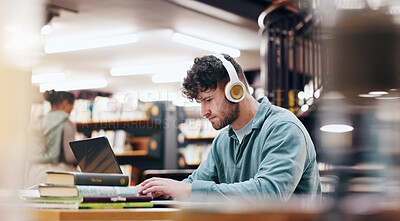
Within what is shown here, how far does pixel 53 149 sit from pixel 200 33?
3241mm

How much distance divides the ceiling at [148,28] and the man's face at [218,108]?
2982 mm

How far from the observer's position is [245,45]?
6.54 meters

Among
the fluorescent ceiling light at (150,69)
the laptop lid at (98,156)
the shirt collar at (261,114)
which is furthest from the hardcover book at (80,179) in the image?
the fluorescent ceiling light at (150,69)

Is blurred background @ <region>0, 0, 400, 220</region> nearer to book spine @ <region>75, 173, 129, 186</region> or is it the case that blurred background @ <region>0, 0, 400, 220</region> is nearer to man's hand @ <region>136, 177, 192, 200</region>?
book spine @ <region>75, 173, 129, 186</region>

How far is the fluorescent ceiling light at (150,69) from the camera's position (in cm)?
751

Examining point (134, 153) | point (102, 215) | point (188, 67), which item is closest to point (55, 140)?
point (188, 67)

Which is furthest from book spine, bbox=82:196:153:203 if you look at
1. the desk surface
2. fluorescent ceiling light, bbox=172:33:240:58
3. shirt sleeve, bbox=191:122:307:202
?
fluorescent ceiling light, bbox=172:33:240:58

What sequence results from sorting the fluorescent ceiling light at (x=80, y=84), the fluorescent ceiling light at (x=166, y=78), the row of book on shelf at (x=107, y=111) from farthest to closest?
the fluorescent ceiling light at (x=80, y=84) → the fluorescent ceiling light at (x=166, y=78) → the row of book on shelf at (x=107, y=111)

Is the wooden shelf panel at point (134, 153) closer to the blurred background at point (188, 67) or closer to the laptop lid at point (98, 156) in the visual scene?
the blurred background at point (188, 67)

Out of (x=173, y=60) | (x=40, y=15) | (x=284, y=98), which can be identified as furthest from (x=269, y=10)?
(x=40, y=15)

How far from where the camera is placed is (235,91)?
1.74 metres

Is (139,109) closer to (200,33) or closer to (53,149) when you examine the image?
(200,33)

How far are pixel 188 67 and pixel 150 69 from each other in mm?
5793

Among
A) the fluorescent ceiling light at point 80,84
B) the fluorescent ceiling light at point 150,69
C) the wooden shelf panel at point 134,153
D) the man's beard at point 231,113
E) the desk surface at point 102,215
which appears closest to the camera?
the desk surface at point 102,215
